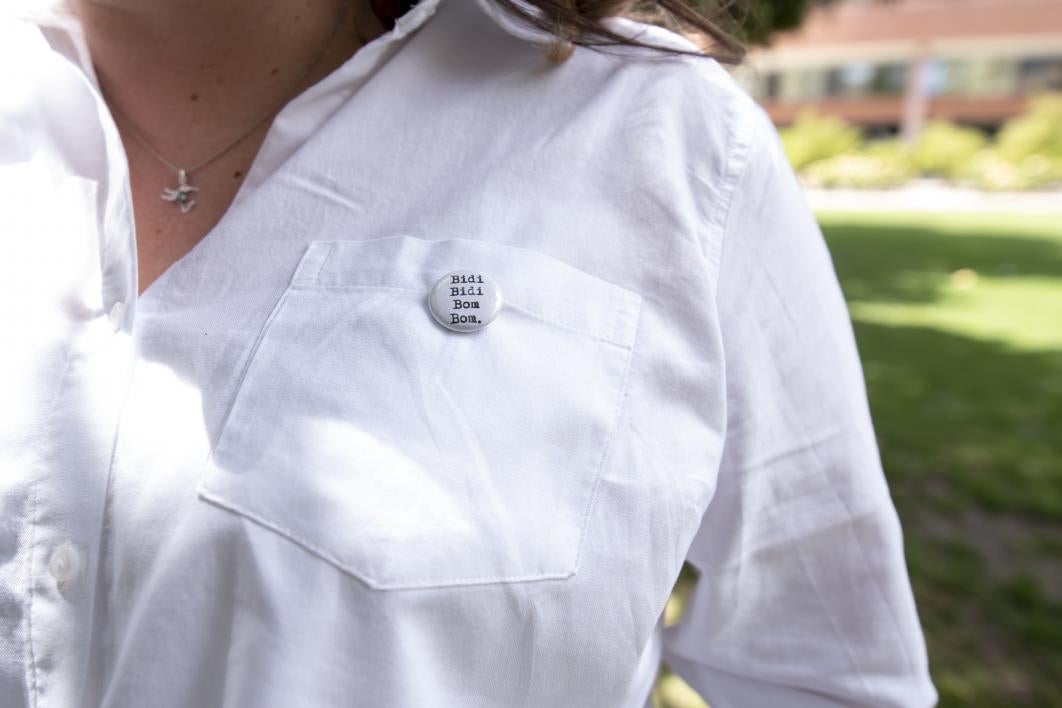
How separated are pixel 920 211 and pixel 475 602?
1926cm

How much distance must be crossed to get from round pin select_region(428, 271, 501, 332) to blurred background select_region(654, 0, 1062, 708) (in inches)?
24.6

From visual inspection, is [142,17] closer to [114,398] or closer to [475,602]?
[114,398]

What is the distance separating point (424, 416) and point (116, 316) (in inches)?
13.2

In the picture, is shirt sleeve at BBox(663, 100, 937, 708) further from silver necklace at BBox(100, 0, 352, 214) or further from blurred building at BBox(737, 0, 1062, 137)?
blurred building at BBox(737, 0, 1062, 137)

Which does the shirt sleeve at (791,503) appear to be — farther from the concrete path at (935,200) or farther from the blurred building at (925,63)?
the blurred building at (925,63)

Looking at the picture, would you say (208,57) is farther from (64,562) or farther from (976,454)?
(976,454)

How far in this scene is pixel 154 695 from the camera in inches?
35.6

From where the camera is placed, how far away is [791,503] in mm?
1189

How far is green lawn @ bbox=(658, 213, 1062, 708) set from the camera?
11.8 feet

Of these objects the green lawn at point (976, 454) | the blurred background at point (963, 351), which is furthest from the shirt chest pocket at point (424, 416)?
the green lawn at point (976, 454)

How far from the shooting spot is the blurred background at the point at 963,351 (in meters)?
3.70

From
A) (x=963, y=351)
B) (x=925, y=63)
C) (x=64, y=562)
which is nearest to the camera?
(x=64, y=562)

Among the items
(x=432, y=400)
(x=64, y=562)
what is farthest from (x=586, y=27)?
(x=64, y=562)

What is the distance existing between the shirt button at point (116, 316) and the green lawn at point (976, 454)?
268 cm
